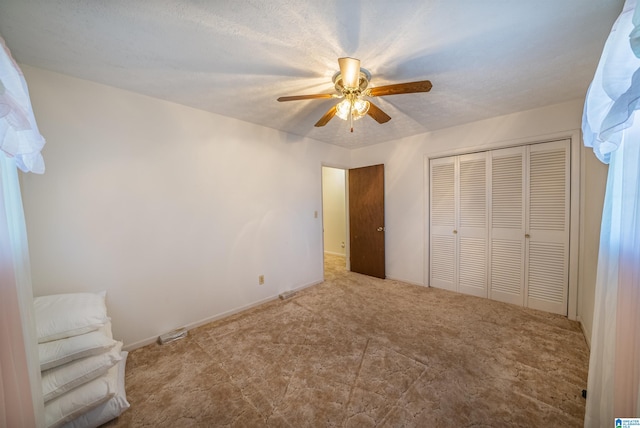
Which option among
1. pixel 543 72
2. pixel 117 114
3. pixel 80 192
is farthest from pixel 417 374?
pixel 117 114

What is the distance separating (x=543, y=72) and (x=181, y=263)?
3.71 metres

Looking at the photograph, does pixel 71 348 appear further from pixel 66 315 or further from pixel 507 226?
pixel 507 226

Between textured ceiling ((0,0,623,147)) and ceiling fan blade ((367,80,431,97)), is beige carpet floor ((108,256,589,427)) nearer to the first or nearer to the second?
ceiling fan blade ((367,80,431,97))

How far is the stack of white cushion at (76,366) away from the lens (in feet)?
4.00

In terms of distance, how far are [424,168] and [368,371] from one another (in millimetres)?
2790

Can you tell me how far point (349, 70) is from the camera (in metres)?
1.44

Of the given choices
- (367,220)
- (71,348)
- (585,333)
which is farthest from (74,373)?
(585,333)

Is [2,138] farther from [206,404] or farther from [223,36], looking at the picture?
[206,404]

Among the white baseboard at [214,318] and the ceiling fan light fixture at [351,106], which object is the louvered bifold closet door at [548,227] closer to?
the ceiling fan light fixture at [351,106]

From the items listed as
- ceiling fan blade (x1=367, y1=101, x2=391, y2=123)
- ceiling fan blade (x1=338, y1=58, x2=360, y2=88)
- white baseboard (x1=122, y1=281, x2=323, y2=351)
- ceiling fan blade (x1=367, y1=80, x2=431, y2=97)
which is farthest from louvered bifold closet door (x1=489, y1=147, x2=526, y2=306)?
→ white baseboard (x1=122, y1=281, x2=323, y2=351)

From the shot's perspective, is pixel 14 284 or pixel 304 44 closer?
pixel 14 284

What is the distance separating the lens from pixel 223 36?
4.46 ft

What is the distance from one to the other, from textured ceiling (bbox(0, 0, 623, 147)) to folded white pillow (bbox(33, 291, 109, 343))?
1.67 metres

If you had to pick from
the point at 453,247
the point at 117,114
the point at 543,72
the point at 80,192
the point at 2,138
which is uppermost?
the point at 543,72
